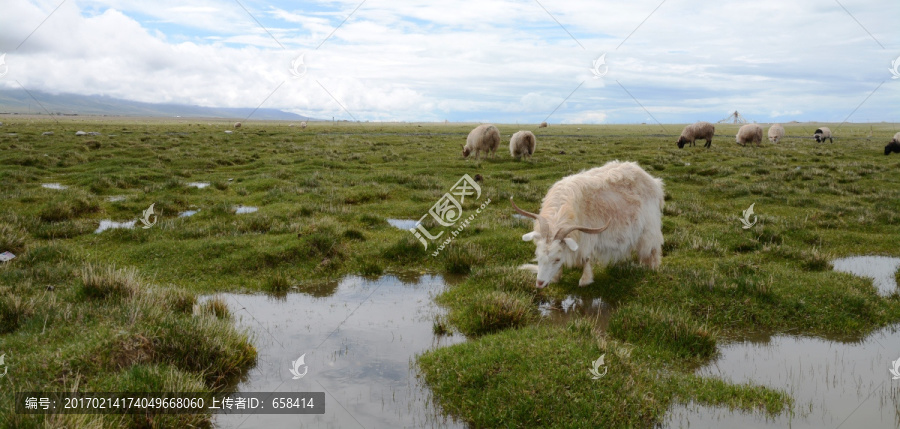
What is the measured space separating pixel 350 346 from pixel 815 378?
547 centimetres

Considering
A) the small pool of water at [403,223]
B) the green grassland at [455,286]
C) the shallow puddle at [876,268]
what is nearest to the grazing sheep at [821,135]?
the green grassland at [455,286]

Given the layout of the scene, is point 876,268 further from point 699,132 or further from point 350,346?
point 699,132

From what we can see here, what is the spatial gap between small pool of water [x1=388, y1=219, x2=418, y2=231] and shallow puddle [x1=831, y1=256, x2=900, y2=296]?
355 inches

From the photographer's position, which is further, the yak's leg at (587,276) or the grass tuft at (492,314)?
the yak's leg at (587,276)

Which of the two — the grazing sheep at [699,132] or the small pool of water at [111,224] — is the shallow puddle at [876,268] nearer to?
the small pool of water at [111,224]

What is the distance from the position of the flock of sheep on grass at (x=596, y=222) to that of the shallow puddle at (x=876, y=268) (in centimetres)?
368

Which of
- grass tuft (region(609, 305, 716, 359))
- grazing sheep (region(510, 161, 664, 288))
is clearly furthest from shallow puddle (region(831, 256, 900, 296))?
grass tuft (region(609, 305, 716, 359))

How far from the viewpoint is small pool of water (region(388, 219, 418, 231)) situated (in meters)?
13.2

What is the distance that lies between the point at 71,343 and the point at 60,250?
502cm

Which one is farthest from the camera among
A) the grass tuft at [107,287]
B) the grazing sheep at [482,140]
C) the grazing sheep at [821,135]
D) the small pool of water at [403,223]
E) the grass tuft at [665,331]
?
the grazing sheep at [821,135]

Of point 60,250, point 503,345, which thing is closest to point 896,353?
point 503,345

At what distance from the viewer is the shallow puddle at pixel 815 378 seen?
5.05m

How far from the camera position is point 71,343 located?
17.4 ft

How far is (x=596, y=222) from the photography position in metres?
8.44
